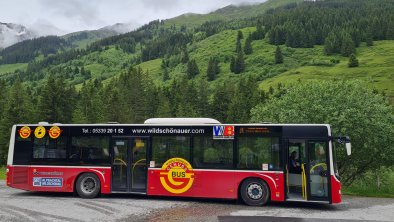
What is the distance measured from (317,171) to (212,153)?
14.1 feet

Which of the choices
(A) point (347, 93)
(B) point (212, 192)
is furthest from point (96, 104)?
(B) point (212, 192)

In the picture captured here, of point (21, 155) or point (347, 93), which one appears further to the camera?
point (347, 93)

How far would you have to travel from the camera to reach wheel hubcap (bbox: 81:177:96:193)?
59.8 feet

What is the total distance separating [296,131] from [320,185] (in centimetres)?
230

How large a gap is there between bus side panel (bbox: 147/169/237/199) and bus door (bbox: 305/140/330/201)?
9.83ft

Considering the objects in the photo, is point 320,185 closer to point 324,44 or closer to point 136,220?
point 136,220

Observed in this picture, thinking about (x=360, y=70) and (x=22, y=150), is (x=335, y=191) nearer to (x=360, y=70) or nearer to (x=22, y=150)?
(x=22, y=150)

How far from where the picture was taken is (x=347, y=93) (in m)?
29.6

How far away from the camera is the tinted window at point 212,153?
16.8 meters

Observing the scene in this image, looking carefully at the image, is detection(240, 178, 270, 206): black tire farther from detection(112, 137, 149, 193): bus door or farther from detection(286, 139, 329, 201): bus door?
detection(112, 137, 149, 193): bus door

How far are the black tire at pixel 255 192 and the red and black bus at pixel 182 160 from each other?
40 millimetres

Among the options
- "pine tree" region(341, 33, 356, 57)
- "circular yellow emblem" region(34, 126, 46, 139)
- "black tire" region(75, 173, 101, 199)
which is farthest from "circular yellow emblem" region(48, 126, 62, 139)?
"pine tree" region(341, 33, 356, 57)

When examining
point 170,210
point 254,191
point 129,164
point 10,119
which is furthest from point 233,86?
point 170,210

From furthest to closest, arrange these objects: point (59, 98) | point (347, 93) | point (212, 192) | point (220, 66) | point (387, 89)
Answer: point (220, 66) < point (387, 89) < point (59, 98) < point (347, 93) < point (212, 192)
